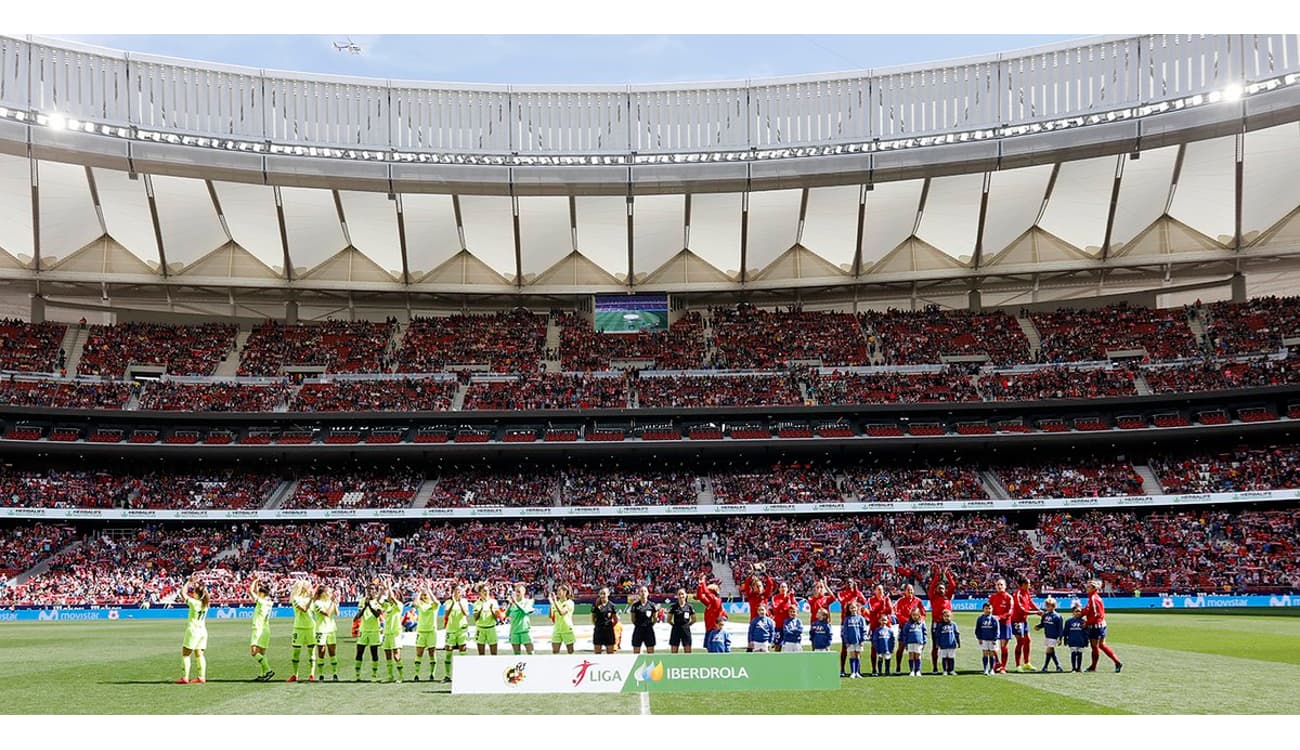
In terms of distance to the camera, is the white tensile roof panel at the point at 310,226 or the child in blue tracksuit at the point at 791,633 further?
the white tensile roof panel at the point at 310,226

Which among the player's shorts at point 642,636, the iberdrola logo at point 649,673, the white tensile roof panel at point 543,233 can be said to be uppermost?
the white tensile roof panel at point 543,233

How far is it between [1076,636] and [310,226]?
44.8 meters

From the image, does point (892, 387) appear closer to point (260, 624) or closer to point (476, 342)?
point (476, 342)

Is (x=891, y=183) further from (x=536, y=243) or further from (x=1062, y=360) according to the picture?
(x=536, y=243)

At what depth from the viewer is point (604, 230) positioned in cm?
5544

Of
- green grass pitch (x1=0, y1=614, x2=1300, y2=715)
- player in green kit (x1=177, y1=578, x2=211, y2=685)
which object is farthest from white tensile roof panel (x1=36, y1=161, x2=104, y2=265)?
player in green kit (x1=177, y1=578, x2=211, y2=685)

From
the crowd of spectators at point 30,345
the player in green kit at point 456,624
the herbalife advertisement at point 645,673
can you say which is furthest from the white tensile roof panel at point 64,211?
the herbalife advertisement at point 645,673

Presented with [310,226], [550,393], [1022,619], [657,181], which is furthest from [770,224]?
[1022,619]

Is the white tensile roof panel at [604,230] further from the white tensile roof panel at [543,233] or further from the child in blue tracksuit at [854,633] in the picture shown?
the child in blue tracksuit at [854,633]

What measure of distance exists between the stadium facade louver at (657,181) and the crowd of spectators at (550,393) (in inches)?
229

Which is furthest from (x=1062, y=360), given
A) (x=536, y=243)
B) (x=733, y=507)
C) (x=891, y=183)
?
(x=536, y=243)

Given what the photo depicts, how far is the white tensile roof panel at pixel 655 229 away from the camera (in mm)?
54094

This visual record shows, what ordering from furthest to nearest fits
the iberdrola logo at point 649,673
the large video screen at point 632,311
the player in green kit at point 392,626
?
1. the large video screen at point 632,311
2. the player in green kit at point 392,626
3. the iberdrola logo at point 649,673
